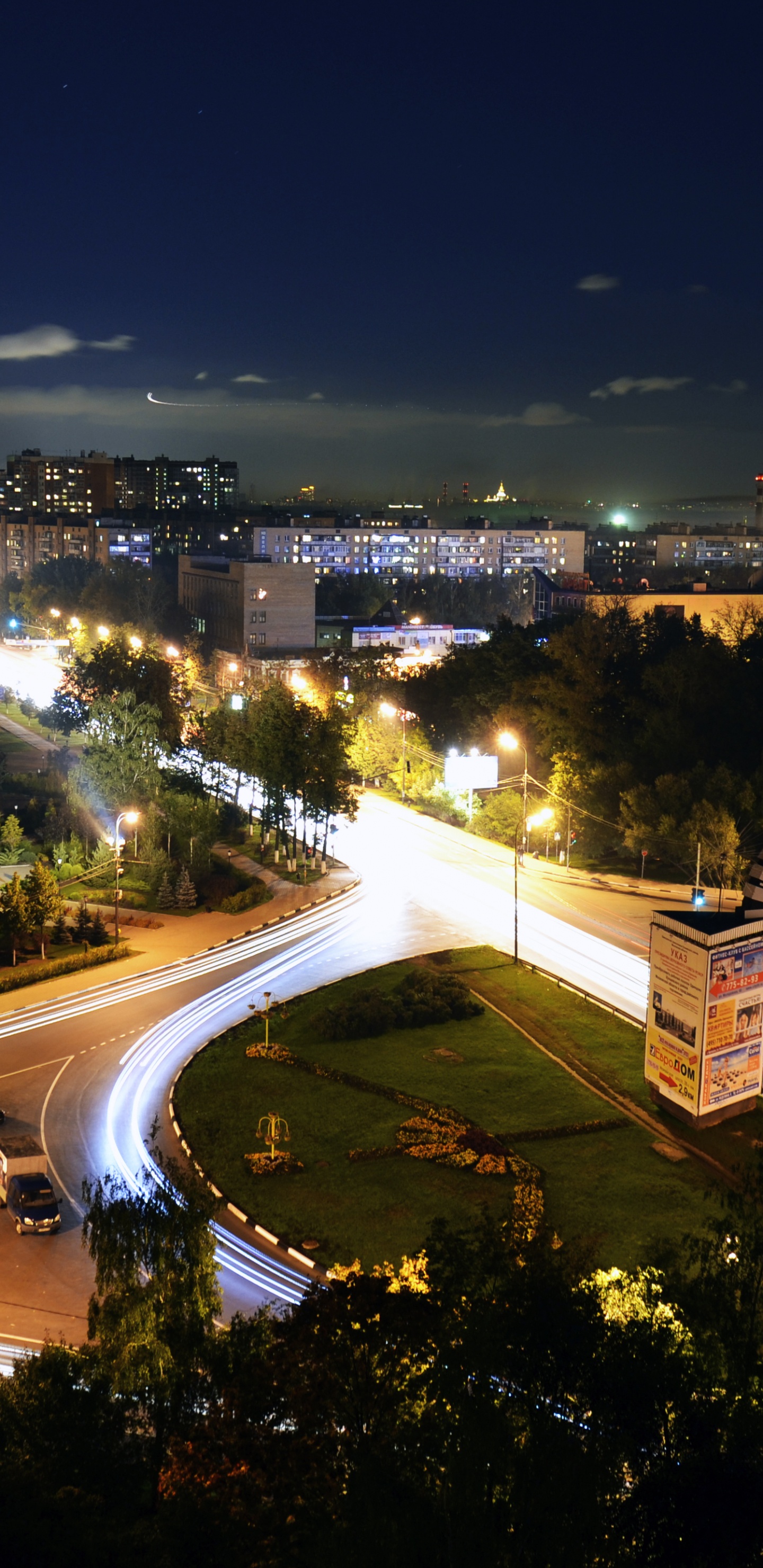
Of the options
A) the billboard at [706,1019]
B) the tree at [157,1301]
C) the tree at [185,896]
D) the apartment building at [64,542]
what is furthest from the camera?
the apartment building at [64,542]

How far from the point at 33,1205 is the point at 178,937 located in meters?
14.5

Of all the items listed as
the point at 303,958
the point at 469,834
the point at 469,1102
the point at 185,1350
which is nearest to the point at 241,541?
the point at 469,834

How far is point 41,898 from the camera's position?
3077cm

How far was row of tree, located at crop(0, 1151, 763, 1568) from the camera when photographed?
9352mm

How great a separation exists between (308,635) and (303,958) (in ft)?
194

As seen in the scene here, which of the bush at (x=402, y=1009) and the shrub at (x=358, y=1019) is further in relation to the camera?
the bush at (x=402, y=1009)

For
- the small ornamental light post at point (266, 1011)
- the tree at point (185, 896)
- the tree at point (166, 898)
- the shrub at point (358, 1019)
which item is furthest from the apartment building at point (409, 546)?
the shrub at point (358, 1019)

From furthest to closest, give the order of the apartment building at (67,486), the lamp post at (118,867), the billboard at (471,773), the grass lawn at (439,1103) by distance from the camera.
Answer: the apartment building at (67,486) → the billboard at (471,773) → the lamp post at (118,867) → the grass lawn at (439,1103)

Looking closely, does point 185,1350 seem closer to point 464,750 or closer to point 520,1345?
point 520,1345

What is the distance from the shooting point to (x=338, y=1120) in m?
22.2

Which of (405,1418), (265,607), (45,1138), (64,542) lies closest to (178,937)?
(45,1138)

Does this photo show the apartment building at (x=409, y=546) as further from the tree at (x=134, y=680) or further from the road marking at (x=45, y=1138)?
the road marking at (x=45, y=1138)

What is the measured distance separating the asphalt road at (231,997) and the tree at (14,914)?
222 centimetres

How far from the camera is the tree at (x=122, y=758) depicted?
135 feet
